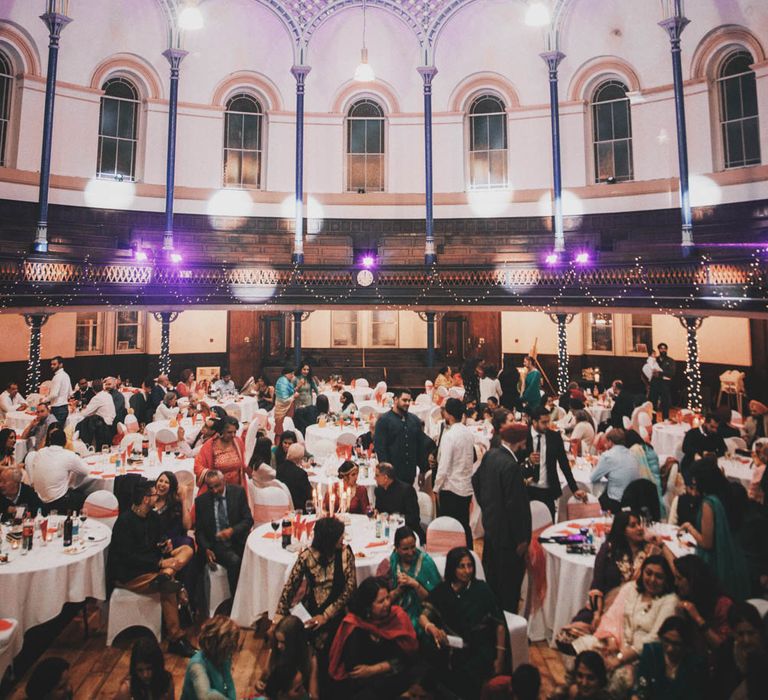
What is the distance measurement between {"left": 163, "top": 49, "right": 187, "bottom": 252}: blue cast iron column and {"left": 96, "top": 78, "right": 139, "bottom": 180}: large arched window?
136cm

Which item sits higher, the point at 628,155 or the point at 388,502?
the point at 628,155

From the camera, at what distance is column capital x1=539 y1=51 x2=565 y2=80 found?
1578 cm

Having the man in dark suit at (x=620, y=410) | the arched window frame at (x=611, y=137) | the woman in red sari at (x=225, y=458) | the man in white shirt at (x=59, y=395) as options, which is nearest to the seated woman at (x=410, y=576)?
the woman in red sari at (x=225, y=458)

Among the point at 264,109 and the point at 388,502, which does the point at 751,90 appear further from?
the point at 388,502

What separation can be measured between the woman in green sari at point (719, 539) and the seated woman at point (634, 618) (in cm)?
76

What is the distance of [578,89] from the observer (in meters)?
16.6

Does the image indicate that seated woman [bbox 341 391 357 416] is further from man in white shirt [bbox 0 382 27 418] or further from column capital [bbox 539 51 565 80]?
column capital [bbox 539 51 565 80]

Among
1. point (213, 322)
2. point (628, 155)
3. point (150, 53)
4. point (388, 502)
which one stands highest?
point (150, 53)

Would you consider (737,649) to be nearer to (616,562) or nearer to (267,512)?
(616,562)

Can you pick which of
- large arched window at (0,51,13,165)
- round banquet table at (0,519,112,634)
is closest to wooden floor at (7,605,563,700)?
round banquet table at (0,519,112,634)

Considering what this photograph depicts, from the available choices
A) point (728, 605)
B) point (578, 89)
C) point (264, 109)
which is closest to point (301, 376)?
point (728, 605)

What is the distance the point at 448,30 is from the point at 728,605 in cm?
1803

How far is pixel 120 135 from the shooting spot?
16.4 meters

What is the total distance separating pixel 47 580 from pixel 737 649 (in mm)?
4682
